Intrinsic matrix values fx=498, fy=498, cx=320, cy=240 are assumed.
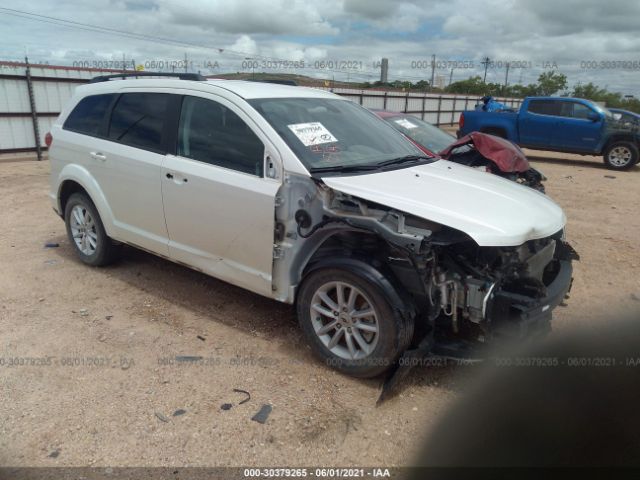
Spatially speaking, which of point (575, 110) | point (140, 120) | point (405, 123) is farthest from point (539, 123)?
point (140, 120)

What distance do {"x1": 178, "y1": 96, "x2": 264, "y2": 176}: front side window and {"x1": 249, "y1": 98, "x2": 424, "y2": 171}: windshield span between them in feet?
0.67

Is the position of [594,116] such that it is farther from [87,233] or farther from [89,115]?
[87,233]

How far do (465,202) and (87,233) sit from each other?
3765 millimetres

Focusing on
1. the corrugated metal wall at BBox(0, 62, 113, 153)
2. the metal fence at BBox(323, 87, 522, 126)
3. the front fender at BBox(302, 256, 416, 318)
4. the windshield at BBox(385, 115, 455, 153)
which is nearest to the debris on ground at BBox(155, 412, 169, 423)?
the front fender at BBox(302, 256, 416, 318)

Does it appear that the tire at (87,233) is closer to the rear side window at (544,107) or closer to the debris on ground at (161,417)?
the debris on ground at (161,417)

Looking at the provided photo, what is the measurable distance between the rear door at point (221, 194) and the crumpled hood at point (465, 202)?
0.58 m

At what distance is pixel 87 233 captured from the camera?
5.02 metres

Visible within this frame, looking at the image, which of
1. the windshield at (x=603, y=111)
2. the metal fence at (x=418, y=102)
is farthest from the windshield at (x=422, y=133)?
the metal fence at (x=418, y=102)

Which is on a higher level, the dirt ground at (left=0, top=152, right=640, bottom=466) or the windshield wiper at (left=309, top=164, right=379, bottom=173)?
the windshield wiper at (left=309, top=164, right=379, bottom=173)

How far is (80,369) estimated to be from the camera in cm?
334

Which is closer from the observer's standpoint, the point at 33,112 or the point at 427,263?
the point at 427,263

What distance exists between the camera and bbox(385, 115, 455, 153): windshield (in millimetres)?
7277

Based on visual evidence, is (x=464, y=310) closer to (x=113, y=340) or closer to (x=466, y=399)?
(x=466, y=399)

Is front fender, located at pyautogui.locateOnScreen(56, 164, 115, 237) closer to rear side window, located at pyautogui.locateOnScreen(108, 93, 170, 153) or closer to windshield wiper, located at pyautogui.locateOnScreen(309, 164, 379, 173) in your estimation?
rear side window, located at pyautogui.locateOnScreen(108, 93, 170, 153)
